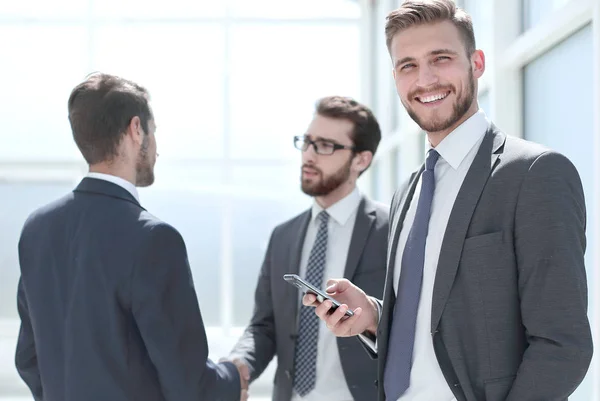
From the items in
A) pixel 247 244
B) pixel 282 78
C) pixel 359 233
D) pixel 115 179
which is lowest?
pixel 247 244

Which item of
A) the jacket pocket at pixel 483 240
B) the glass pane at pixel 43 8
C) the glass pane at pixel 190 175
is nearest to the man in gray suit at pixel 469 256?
the jacket pocket at pixel 483 240

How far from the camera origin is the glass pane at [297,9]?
9.03 meters

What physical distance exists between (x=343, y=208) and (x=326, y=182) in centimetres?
14

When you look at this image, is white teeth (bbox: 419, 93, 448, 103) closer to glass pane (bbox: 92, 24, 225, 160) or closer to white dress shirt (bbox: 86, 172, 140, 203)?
white dress shirt (bbox: 86, 172, 140, 203)

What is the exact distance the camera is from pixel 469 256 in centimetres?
161

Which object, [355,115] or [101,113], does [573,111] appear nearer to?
[355,115]

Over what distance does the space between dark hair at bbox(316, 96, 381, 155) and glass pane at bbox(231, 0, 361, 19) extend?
20.0ft

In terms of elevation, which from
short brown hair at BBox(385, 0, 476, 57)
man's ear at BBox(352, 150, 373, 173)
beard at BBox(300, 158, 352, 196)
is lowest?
beard at BBox(300, 158, 352, 196)

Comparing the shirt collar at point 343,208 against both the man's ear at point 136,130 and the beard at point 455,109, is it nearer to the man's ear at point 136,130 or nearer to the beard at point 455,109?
the man's ear at point 136,130

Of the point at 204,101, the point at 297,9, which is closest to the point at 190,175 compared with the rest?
the point at 204,101

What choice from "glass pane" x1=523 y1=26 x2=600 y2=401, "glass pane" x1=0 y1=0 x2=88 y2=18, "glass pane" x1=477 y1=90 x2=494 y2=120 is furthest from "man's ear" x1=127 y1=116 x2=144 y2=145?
"glass pane" x1=0 y1=0 x2=88 y2=18

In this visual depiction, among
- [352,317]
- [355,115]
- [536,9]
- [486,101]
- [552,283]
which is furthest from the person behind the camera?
[486,101]

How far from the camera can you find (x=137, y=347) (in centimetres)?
207

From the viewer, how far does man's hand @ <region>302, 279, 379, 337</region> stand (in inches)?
72.4
